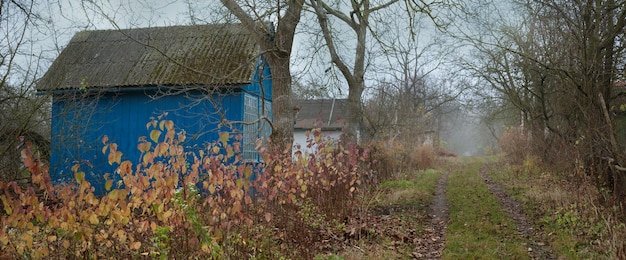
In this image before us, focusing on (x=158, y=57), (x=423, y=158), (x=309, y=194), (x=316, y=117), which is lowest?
(x=309, y=194)

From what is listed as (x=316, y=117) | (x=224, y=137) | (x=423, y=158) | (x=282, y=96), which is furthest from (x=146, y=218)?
(x=316, y=117)

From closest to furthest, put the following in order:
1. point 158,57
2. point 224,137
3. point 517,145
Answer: point 224,137, point 158,57, point 517,145

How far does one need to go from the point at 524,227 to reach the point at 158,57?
11150 millimetres

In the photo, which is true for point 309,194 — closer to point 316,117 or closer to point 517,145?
point 517,145

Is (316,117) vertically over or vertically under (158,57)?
under

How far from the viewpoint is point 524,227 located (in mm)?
8102

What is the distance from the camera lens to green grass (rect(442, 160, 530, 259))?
639 centimetres

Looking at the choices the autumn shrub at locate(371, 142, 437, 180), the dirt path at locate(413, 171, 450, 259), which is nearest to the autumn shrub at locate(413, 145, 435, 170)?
the autumn shrub at locate(371, 142, 437, 180)

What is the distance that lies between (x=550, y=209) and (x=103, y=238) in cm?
761

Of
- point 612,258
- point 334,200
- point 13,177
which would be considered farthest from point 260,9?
point 612,258

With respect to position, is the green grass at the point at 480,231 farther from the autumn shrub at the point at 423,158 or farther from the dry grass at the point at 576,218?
the autumn shrub at the point at 423,158

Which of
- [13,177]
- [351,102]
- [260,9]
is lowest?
[13,177]

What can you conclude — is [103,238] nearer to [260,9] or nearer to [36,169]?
[36,169]

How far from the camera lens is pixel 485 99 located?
2217 cm
